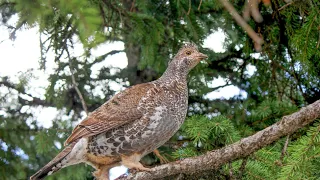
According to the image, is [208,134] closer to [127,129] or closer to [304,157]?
[127,129]

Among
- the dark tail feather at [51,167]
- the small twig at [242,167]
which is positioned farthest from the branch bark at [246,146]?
the dark tail feather at [51,167]

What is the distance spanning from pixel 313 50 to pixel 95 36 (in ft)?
9.17

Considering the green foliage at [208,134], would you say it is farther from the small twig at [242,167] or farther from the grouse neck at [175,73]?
the small twig at [242,167]

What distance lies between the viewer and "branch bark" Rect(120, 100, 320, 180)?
3064 mm

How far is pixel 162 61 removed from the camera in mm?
5812

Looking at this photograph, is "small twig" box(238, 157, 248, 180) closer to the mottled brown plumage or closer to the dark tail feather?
the mottled brown plumage

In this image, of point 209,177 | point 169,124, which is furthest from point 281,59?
point 209,177

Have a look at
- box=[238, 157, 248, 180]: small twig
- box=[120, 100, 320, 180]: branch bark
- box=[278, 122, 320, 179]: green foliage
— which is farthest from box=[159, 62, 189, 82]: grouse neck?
box=[278, 122, 320, 179]: green foliage

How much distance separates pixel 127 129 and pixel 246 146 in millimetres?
1138

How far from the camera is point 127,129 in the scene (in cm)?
403

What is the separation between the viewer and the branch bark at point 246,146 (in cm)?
306

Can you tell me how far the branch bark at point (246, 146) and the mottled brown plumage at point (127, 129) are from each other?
1.73 feet

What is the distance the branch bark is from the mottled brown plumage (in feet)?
1.73

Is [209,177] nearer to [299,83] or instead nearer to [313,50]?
[313,50]
